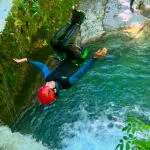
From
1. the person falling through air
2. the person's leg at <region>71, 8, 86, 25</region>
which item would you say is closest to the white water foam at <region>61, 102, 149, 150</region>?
the person falling through air

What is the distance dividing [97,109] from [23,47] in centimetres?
225

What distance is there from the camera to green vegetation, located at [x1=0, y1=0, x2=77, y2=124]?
7570mm

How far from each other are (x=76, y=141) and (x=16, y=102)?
1685mm

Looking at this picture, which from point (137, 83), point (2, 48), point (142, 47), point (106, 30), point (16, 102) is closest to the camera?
point (2, 48)

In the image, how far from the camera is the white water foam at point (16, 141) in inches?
286

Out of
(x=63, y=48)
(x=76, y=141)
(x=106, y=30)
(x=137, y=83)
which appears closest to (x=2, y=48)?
(x=63, y=48)

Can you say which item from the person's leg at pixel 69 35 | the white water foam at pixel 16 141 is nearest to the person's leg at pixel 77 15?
the person's leg at pixel 69 35

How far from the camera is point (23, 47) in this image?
838 cm

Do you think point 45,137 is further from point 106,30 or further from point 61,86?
point 106,30

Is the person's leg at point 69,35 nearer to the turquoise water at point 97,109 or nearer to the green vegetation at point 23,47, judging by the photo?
the green vegetation at point 23,47

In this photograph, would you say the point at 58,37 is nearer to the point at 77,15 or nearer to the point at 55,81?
the point at 77,15

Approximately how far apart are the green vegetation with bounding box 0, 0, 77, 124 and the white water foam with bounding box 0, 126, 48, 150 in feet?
0.88

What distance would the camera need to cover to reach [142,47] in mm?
10516

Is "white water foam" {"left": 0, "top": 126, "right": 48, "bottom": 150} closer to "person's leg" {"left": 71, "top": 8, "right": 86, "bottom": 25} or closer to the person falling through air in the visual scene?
the person falling through air
